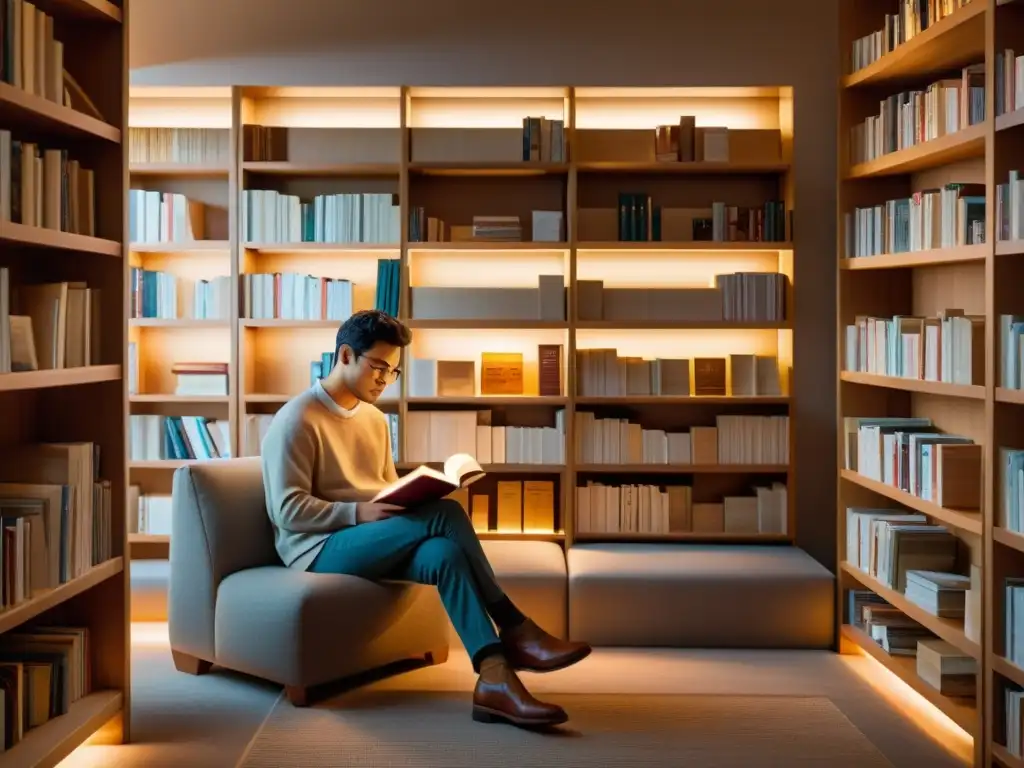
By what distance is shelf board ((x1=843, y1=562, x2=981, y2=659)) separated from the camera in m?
3.81

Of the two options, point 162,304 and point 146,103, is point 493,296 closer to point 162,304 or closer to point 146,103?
point 162,304

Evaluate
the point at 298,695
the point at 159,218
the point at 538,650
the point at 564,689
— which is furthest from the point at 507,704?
the point at 159,218

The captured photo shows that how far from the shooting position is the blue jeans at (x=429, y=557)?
4.18 m

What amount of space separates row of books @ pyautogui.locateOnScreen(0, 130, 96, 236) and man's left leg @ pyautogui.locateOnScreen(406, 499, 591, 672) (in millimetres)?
1547

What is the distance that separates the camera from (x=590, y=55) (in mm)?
5793

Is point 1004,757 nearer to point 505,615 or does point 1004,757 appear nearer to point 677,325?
point 505,615

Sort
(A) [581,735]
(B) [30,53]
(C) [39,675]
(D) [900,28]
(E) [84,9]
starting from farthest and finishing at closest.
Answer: (D) [900,28], (A) [581,735], (E) [84,9], (C) [39,675], (B) [30,53]

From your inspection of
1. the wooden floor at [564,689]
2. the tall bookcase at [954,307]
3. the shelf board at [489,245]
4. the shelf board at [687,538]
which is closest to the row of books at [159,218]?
the shelf board at [489,245]

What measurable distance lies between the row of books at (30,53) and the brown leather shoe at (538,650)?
89.1 inches

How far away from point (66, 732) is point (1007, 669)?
2692mm

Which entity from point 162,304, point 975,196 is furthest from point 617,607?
point 162,304

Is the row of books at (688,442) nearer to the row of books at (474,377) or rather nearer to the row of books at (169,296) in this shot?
the row of books at (474,377)

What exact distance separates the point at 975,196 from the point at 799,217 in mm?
1744

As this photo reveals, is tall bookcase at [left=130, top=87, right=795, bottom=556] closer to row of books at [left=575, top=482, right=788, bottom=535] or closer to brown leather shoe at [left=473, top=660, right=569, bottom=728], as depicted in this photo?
row of books at [left=575, top=482, right=788, bottom=535]
